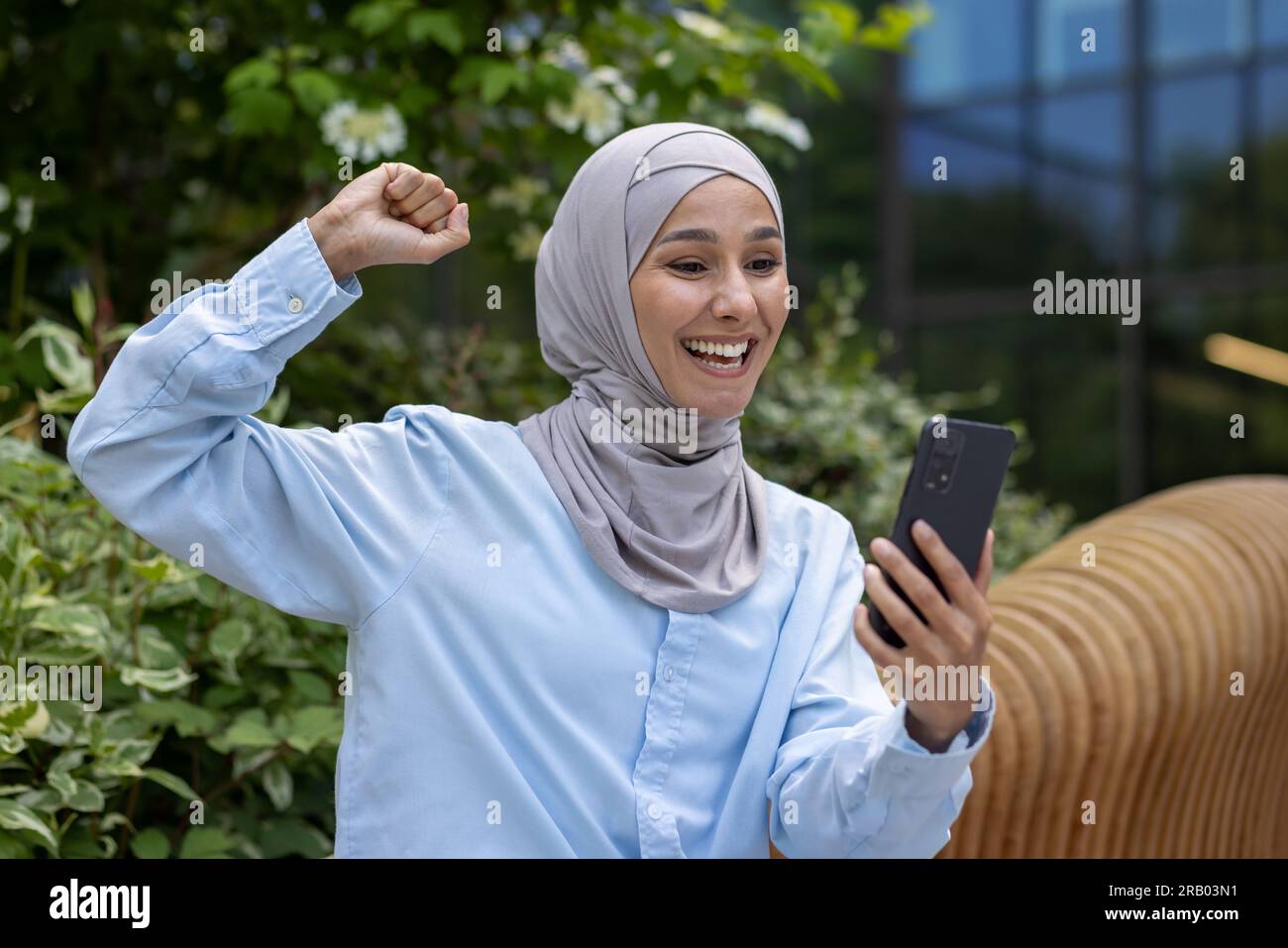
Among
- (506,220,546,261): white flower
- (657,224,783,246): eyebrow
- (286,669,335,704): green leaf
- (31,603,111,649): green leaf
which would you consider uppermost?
(506,220,546,261): white flower

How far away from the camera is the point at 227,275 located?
4.05 meters

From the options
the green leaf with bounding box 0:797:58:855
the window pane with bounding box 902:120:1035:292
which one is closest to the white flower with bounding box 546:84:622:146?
the green leaf with bounding box 0:797:58:855

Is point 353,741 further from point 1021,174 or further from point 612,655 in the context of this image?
point 1021,174

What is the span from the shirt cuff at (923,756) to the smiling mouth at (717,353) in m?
0.51

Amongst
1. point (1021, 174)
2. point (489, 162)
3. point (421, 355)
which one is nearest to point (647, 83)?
point (489, 162)

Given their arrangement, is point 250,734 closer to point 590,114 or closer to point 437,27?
point 437,27

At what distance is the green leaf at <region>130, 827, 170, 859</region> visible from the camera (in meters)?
2.39

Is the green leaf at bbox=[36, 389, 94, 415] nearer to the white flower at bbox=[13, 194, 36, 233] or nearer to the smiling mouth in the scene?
the white flower at bbox=[13, 194, 36, 233]

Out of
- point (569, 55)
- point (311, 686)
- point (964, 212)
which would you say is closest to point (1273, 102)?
point (964, 212)

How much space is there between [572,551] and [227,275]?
268cm

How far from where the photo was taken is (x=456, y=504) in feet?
5.61

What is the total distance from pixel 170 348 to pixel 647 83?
2070mm

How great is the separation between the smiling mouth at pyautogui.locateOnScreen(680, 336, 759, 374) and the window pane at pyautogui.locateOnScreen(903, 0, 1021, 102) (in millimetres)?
8494

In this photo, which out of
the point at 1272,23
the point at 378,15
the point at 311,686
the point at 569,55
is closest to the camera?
the point at 311,686
